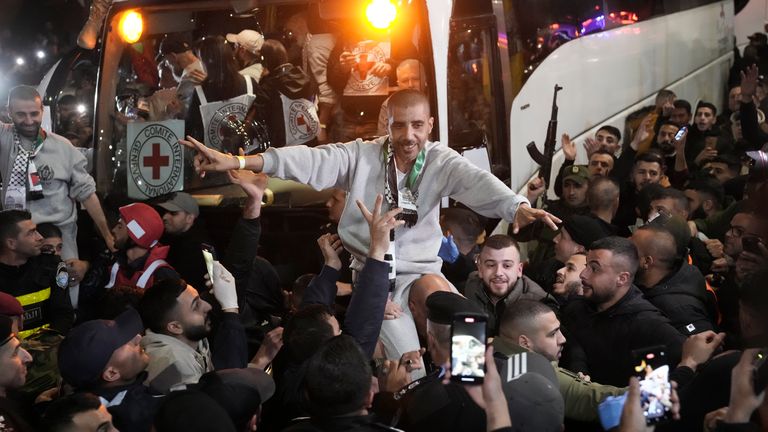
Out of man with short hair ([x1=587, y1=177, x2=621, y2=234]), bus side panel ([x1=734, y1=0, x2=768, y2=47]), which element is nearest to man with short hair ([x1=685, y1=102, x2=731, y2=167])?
man with short hair ([x1=587, y1=177, x2=621, y2=234])

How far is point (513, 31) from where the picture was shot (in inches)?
367

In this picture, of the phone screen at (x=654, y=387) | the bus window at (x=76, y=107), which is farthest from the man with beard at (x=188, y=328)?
the bus window at (x=76, y=107)

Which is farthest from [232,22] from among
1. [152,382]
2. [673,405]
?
[673,405]

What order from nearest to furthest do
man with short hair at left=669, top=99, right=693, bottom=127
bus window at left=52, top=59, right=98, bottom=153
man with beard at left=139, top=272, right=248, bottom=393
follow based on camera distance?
man with beard at left=139, top=272, right=248, bottom=393, bus window at left=52, top=59, right=98, bottom=153, man with short hair at left=669, top=99, right=693, bottom=127

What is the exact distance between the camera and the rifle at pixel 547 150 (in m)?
9.45

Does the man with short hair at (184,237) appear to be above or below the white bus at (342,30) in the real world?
below

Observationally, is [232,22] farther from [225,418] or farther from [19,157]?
[225,418]

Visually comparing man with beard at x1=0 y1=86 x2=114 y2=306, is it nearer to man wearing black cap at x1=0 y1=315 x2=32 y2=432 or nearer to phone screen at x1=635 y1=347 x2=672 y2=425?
man wearing black cap at x1=0 y1=315 x2=32 y2=432

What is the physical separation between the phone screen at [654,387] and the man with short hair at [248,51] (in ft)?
17.6

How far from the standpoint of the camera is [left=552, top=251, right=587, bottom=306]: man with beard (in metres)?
5.96

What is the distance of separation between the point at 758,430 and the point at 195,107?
5.82 meters

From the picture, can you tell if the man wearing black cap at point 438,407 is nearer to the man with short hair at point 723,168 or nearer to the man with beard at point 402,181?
the man with beard at point 402,181

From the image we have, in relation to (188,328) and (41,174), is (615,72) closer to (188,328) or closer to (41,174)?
(41,174)

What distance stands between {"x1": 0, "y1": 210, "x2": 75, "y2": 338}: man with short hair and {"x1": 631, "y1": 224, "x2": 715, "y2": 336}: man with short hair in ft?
11.6
